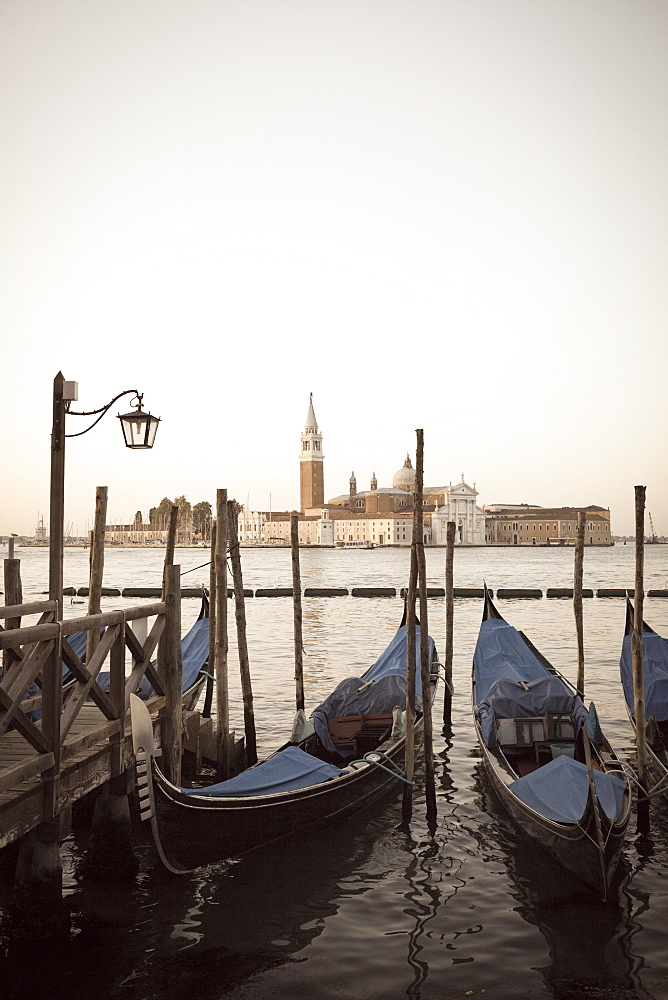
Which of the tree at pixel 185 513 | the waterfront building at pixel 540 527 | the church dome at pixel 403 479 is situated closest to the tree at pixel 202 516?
the tree at pixel 185 513

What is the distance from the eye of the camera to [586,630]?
69.7 ft

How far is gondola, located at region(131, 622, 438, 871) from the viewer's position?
4.98 m

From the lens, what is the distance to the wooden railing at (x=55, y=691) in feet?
14.0

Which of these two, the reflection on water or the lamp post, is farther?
the lamp post

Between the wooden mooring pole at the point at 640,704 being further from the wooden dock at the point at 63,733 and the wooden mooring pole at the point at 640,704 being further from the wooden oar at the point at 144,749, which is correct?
the wooden oar at the point at 144,749

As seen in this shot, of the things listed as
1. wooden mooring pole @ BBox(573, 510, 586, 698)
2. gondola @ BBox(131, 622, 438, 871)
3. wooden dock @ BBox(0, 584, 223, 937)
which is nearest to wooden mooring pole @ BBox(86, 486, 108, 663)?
wooden dock @ BBox(0, 584, 223, 937)

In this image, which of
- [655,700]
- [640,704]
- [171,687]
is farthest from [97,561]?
[655,700]

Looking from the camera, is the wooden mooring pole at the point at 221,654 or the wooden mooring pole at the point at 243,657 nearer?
the wooden mooring pole at the point at 221,654

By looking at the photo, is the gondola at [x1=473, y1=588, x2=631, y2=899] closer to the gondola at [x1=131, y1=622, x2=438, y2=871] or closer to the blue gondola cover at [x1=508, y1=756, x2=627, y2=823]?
the blue gondola cover at [x1=508, y1=756, x2=627, y2=823]

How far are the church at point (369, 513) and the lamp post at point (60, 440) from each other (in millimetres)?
104462

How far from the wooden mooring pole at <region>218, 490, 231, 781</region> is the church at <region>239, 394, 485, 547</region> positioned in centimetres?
10239

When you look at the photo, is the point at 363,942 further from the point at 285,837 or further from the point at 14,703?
the point at 14,703

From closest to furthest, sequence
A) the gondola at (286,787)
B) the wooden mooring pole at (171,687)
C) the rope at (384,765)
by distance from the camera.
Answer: the gondola at (286,787) < the wooden mooring pole at (171,687) < the rope at (384,765)

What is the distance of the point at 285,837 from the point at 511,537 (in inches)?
4627
